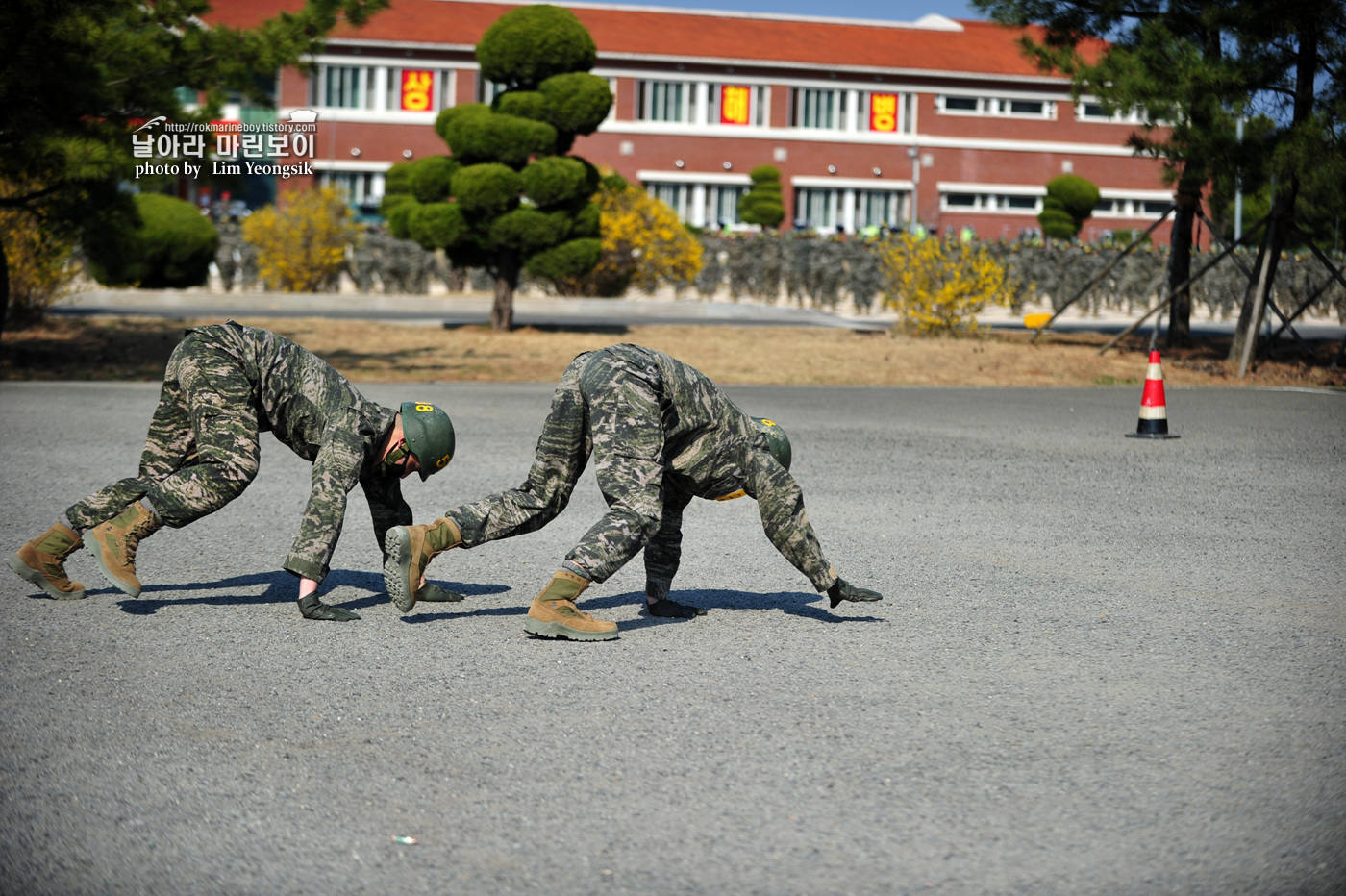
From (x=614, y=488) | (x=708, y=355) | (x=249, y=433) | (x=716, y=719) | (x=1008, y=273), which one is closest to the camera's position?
(x=716, y=719)

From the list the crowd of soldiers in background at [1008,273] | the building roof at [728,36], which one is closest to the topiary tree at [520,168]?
the crowd of soldiers in background at [1008,273]

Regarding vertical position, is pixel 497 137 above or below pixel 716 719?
above

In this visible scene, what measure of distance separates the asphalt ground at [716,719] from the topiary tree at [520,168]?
14.2 meters

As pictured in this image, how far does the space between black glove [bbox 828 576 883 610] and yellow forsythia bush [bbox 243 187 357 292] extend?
82.5 feet

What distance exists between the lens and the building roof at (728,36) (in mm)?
49531

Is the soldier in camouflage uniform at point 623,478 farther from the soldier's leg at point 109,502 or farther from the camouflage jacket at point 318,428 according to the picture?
the soldier's leg at point 109,502

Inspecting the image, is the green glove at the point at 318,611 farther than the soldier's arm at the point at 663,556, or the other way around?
the soldier's arm at the point at 663,556

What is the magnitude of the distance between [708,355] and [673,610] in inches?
545

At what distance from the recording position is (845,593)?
17.9ft

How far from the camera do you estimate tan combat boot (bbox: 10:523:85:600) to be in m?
5.54

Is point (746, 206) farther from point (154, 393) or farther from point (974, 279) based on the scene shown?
point (154, 393)

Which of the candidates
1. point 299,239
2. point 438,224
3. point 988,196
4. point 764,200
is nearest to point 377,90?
point 764,200

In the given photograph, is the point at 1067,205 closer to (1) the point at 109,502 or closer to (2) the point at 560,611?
(2) the point at 560,611

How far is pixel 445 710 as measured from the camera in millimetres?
4367
